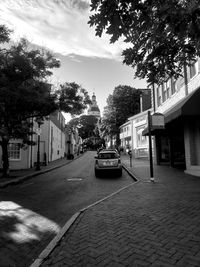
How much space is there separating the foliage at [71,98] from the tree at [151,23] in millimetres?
12100

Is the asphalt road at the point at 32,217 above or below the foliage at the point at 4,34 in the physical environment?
below

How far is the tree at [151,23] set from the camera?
3.33 metres

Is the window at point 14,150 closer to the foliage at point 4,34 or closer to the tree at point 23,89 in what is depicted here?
the tree at point 23,89

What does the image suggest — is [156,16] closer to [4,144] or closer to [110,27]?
[110,27]

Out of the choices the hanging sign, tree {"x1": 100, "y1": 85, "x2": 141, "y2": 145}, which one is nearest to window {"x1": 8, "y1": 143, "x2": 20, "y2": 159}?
the hanging sign

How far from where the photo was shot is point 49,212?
698 cm

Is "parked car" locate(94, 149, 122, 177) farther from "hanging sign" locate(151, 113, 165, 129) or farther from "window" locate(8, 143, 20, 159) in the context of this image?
"window" locate(8, 143, 20, 159)

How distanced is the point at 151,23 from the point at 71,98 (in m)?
13.1

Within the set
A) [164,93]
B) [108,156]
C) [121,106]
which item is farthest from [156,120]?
[121,106]

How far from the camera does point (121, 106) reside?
5184cm

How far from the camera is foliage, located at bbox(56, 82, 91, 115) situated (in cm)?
1622

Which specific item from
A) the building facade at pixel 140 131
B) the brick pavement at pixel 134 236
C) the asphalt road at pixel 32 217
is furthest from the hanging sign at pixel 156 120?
the building facade at pixel 140 131

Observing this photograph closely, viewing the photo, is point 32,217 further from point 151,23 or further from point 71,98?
point 71,98

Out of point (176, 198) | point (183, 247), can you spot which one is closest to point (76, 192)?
point (176, 198)
